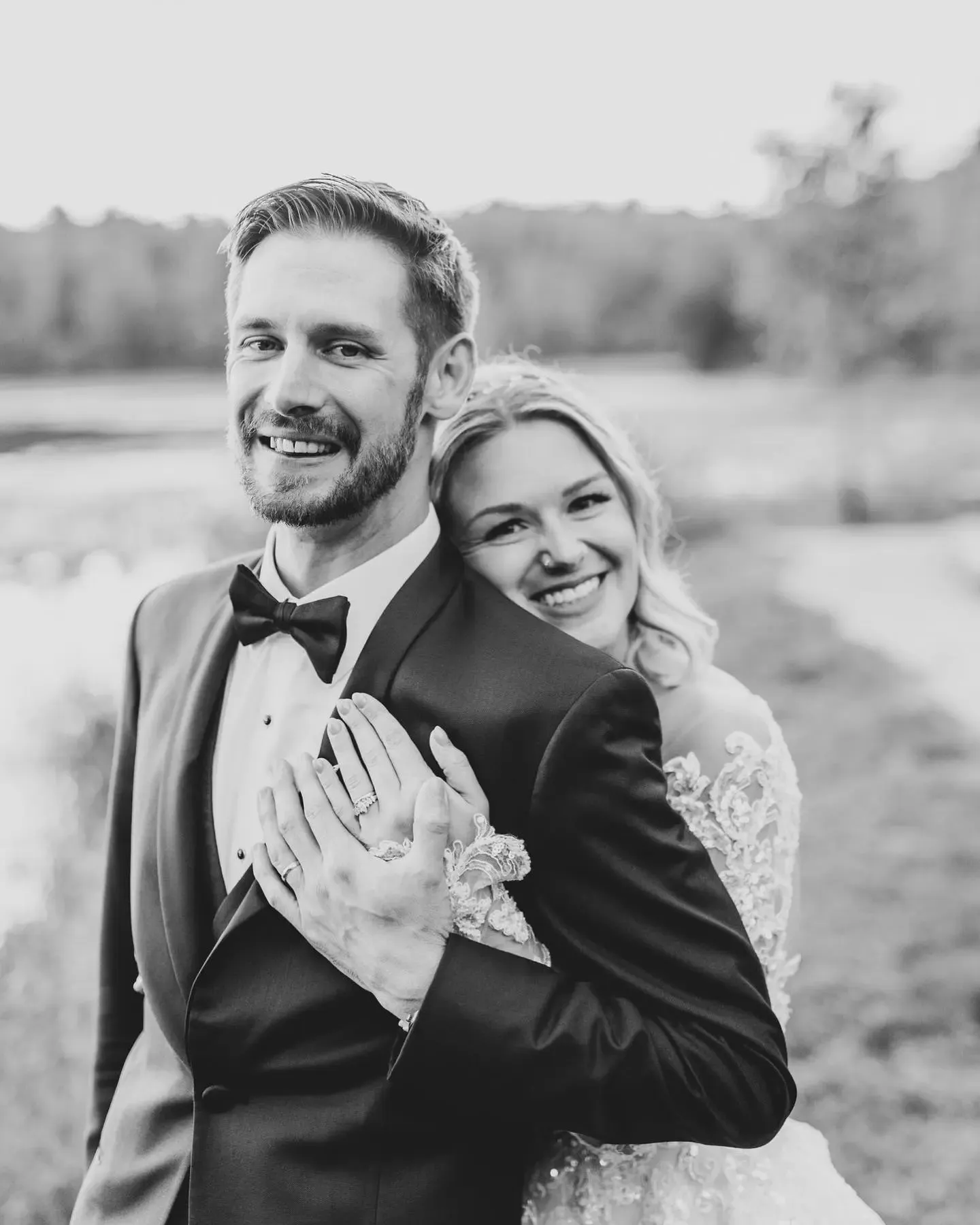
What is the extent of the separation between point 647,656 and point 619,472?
39 centimetres

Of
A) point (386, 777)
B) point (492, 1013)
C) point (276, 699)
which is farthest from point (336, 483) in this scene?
point (492, 1013)

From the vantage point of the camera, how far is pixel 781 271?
14188mm

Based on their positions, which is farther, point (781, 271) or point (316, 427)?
point (781, 271)

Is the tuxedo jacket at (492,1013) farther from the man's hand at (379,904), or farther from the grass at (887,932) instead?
the grass at (887,932)

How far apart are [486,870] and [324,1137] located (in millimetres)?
423

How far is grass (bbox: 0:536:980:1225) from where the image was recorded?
3723mm

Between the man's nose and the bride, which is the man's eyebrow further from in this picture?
the bride

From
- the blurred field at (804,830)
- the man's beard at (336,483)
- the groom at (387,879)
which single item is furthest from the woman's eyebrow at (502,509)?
the blurred field at (804,830)

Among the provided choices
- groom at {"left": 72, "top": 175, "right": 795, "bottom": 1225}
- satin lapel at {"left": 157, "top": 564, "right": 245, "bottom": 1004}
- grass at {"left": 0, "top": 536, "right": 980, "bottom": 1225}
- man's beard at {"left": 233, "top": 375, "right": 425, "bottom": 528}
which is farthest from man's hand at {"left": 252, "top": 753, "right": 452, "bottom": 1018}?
grass at {"left": 0, "top": 536, "right": 980, "bottom": 1225}

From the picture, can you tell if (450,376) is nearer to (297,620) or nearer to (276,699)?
(297,620)

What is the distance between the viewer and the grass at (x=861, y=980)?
372 cm

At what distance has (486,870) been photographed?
1.62m

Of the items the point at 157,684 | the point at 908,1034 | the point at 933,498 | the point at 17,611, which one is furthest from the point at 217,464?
the point at 933,498

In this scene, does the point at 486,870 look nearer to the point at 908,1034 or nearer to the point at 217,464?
the point at 908,1034
